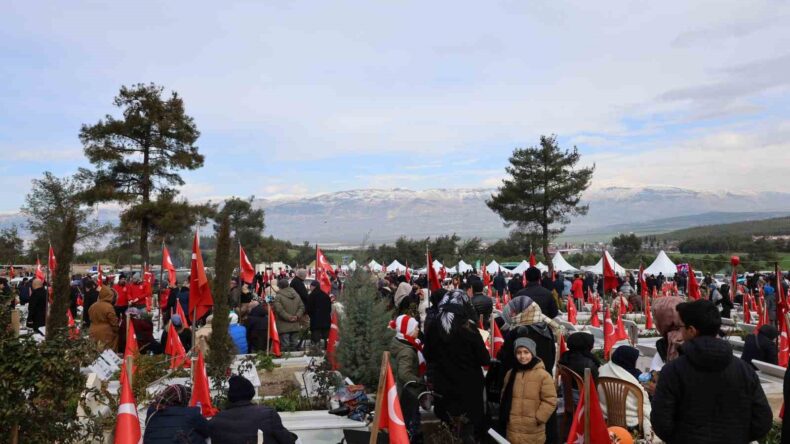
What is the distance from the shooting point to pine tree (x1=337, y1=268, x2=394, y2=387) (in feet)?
27.8

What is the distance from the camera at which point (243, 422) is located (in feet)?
14.9

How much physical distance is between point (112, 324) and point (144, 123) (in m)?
20.5

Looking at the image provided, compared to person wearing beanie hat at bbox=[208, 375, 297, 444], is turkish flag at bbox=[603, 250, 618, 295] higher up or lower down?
higher up

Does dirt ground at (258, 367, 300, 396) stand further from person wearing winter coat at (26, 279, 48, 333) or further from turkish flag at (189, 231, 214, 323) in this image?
person wearing winter coat at (26, 279, 48, 333)

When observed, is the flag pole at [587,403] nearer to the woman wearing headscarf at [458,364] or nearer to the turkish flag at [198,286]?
the woman wearing headscarf at [458,364]

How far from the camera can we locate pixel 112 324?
10797mm

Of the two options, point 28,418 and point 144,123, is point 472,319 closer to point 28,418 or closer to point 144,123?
point 28,418

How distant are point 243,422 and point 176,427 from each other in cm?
65

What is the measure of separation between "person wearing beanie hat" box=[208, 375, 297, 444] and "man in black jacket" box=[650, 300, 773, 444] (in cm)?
256

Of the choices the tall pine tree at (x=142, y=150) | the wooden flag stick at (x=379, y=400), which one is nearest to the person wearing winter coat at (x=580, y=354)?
the wooden flag stick at (x=379, y=400)

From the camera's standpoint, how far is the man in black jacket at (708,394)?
3.73 metres

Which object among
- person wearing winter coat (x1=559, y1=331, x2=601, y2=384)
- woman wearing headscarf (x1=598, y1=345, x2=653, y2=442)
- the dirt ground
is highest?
person wearing winter coat (x1=559, y1=331, x2=601, y2=384)

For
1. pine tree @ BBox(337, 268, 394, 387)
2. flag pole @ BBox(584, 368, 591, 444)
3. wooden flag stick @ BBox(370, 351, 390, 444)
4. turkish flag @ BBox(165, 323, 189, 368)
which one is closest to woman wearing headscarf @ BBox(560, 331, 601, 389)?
flag pole @ BBox(584, 368, 591, 444)

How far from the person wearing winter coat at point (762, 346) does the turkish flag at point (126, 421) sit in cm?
806
